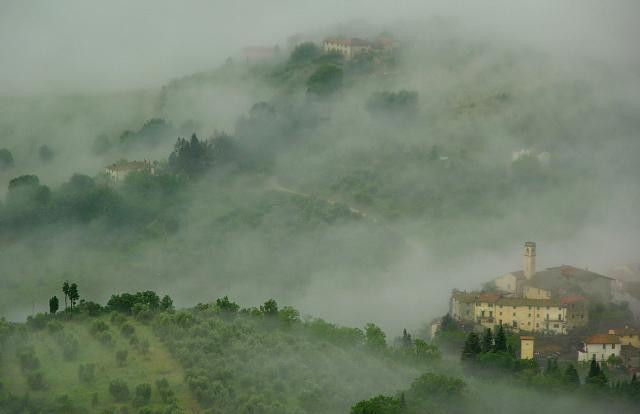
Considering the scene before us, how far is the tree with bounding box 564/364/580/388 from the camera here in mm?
62872

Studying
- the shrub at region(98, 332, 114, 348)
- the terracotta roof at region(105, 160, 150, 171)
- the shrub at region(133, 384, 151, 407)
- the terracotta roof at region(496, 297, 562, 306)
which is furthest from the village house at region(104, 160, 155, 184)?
the shrub at region(133, 384, 151, 407)

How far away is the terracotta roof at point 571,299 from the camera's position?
241 feet

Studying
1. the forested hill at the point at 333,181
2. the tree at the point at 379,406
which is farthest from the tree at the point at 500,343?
the tree at the point at 379,406

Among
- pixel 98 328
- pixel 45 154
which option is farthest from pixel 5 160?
pixel 98 328

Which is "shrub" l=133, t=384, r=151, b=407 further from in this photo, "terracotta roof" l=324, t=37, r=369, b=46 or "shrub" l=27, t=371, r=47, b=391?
"terracotta roof" l=324, t=37, r=369, b=46

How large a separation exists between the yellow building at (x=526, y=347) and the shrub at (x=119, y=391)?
87.1 feet

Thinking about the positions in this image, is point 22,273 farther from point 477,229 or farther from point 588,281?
point 588,281

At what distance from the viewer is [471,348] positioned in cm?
6775

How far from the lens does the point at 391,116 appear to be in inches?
4070

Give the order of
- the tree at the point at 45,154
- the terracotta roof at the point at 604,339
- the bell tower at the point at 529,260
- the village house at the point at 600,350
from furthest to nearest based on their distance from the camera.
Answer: the tree at the point at 45,154 < the bell tower at the point at 529,260 < the terracotta roof at the point at 604,339 < the village house at the point at 600,350

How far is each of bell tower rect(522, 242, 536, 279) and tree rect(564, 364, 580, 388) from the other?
41.4 ft

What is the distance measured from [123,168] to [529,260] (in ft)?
119

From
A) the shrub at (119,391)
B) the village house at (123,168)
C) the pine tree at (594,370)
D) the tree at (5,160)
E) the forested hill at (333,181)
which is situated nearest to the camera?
the shrub at (119,391)

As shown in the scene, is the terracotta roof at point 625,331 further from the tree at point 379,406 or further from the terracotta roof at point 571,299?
the tree at point 379,406
